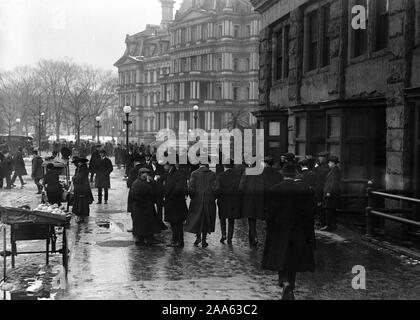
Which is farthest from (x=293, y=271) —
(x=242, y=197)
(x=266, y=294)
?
(x=242, y=197)

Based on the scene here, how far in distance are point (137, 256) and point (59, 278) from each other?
203 cm

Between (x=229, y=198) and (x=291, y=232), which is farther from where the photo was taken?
(x=229, y=198)

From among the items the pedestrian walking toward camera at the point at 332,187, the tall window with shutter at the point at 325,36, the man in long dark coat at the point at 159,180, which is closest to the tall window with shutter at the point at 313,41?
the tall window with shutter at the point at 325,36

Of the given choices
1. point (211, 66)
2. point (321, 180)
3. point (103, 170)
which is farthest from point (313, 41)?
point (211, 66)

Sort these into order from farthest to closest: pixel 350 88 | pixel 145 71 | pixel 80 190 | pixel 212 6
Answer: pixel 145 71 < pixel 212 6 < pixel 350 88 < pixel 80 190

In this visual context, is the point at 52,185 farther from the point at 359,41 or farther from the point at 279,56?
the point at 279,56

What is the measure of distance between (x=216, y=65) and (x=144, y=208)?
7143 cm

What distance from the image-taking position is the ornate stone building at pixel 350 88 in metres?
12.9

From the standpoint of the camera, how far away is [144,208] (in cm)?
1208

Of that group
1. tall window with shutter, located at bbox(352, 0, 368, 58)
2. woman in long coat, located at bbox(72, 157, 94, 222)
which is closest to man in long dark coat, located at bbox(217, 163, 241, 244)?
woman in long coat, located at bbox(72, 157, 94, 222)

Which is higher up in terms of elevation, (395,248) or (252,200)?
(252,200)

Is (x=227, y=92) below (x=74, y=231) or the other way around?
the other way around

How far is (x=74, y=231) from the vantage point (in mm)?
14234
